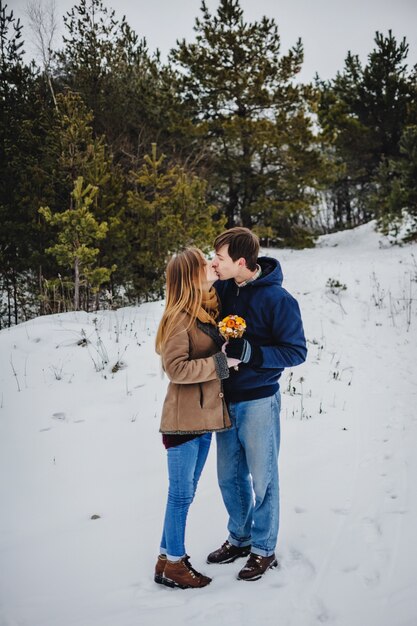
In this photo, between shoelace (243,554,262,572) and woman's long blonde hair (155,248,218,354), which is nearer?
woman's long blonde hair (155,248,218,354)

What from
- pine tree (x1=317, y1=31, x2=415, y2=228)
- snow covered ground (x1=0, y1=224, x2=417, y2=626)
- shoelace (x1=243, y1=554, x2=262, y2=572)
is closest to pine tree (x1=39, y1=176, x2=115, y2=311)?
snow covered ground (x1=0, y1=224, x2=417, y2=626)

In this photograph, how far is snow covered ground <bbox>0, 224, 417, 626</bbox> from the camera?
2475 mm

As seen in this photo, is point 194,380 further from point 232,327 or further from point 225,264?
point 225,264

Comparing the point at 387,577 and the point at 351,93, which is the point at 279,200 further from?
the point at 387,577

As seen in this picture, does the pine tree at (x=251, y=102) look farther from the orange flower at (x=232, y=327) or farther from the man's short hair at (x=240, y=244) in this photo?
the orange flower at (x=232, y=327)

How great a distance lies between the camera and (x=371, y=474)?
381cm

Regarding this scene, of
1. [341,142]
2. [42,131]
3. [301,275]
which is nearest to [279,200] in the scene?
[341,142]

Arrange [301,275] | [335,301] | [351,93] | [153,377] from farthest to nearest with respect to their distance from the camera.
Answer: [351,93] → [301,275] → [335,301] → [153,377]

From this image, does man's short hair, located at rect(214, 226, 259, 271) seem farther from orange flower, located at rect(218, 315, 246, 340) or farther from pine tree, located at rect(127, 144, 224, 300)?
pine tree, located at rect(127, 144, 224, 300)

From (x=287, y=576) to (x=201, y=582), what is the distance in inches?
22.8

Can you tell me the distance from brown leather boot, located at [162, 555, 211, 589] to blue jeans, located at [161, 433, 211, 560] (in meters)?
0.05

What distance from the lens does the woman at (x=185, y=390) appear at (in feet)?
7.98

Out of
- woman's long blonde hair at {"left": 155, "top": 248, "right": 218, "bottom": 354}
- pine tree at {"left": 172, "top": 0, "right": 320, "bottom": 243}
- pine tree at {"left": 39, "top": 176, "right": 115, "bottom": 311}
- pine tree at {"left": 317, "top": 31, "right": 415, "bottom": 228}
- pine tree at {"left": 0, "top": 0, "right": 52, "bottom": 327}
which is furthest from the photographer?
pine tree at {"left": 317, "top": 31, "right": 415, "bottom": 228}

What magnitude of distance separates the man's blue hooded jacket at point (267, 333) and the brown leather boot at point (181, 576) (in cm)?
110
